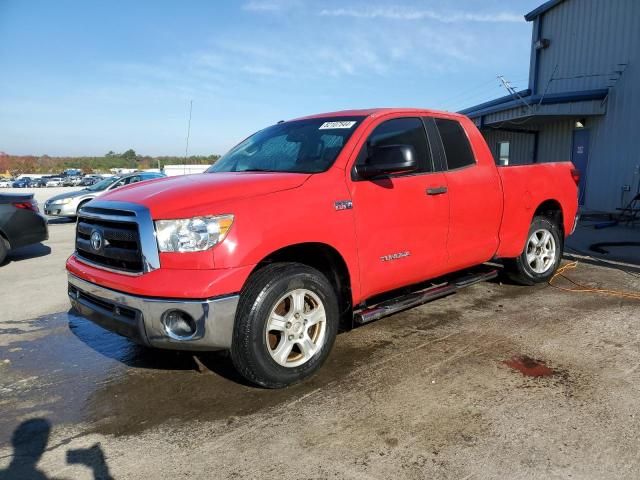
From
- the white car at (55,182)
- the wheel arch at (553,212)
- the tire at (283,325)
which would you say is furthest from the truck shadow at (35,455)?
the white car at (55,182)

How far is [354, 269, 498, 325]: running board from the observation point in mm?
3845

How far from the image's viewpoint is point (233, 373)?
3689 millimetres

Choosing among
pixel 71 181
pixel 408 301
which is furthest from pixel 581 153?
pixel 71 181

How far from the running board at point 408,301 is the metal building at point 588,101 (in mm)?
10387

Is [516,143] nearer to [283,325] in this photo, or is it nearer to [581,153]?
[581,153]

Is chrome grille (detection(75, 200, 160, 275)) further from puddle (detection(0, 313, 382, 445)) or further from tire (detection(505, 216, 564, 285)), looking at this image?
tire (detection(505, 216, 564, 285))

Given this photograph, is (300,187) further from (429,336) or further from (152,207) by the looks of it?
(429,336)

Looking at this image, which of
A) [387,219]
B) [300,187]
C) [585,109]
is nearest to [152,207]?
[300,187]

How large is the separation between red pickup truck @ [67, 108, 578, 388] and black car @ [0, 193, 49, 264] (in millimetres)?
5362

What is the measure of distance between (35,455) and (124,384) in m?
0.90

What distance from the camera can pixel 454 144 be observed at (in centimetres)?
471

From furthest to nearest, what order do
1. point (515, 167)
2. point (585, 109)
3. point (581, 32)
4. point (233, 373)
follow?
1. point (581, 32)
2. point (585, 109)
3. point (515, 167)
4. point (233, 373)

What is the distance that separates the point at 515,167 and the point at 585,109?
1017 cm

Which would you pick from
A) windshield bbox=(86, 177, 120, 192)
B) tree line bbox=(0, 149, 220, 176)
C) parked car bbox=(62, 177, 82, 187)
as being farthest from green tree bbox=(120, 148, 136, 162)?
windshield bbox=(86, 177, 120, 192)
